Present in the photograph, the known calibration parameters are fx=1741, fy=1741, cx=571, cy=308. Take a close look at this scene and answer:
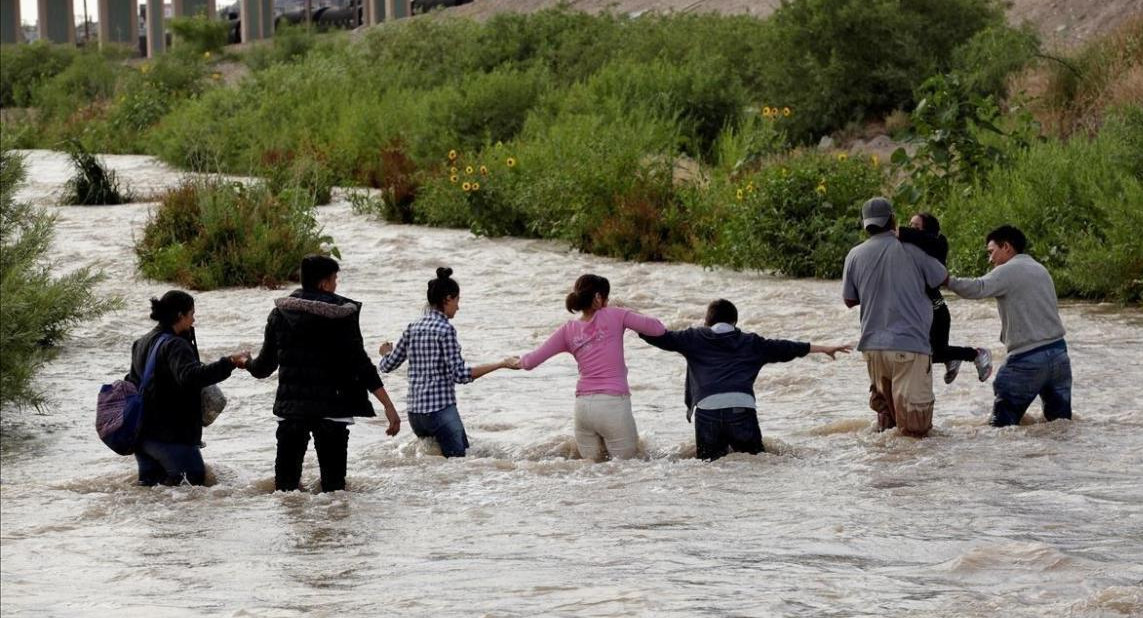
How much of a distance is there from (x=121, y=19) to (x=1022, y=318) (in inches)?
1851

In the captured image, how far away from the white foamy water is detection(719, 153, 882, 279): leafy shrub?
10.7ft

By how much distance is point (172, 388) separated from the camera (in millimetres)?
8969

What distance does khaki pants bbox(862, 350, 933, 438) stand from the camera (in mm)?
9797

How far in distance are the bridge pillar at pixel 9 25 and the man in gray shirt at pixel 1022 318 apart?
154 feet

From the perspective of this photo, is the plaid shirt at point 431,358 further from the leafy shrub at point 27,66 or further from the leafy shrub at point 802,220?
the leafy shrub at point 27,66

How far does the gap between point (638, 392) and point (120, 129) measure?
25.0 m

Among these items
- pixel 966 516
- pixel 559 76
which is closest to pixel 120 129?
Answer: pixel 559 76

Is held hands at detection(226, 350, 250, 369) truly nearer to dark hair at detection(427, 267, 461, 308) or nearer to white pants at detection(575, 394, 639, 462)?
dark hair at detection(427, 267, 461, 308)

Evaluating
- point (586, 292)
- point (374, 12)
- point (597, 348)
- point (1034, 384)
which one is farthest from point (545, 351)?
point (374, 12)

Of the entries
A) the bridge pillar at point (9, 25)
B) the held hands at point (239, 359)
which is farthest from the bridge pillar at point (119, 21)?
the held hands at point (239, 359)

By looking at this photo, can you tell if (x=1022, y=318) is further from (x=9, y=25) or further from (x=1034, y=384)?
(x=9, y=25)

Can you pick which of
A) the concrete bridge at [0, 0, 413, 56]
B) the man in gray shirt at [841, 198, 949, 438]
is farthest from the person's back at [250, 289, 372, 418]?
the concrete bridge at [0, 0, 413, 56]

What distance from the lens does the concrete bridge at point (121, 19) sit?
52.0 meters

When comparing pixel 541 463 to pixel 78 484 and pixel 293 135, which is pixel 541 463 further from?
pixel 293 135
